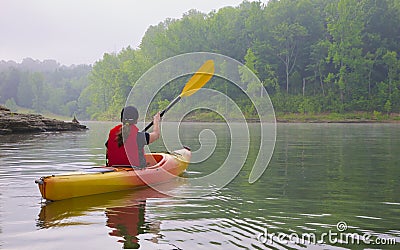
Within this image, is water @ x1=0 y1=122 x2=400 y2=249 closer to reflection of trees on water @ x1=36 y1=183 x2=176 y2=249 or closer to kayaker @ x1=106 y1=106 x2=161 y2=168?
reflection of trees on water @ x1=36 y1=183 x2=176 y2=249

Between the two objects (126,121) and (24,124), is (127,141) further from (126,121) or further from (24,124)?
(24,124)

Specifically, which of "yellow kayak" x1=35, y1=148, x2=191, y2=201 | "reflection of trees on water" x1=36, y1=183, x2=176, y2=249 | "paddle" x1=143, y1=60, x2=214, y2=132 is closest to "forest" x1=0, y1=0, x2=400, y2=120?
"paddle" x1=143, y1=60, x2=214, y2=132

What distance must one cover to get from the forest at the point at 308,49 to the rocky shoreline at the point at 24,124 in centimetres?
1228

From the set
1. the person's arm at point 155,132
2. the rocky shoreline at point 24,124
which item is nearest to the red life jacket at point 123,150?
the person's arm at point 155,132

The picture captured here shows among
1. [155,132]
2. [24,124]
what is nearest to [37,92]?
[24,124]

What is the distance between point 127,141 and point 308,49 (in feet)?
159

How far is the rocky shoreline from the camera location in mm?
20680

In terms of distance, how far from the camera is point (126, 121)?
7398mm

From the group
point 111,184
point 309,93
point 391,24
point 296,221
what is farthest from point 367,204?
point 391,24

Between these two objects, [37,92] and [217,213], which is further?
[37,92]

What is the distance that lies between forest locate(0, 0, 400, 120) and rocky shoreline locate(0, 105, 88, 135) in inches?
483

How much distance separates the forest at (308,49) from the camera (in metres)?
45.9

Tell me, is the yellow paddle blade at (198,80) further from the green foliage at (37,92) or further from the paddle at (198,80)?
the green foliage at (37,92)

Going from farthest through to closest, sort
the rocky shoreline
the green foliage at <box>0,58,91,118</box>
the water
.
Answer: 1. the green foliage at <box>0,58,91,118</box>
2. the rocky shoreline
3. the water
